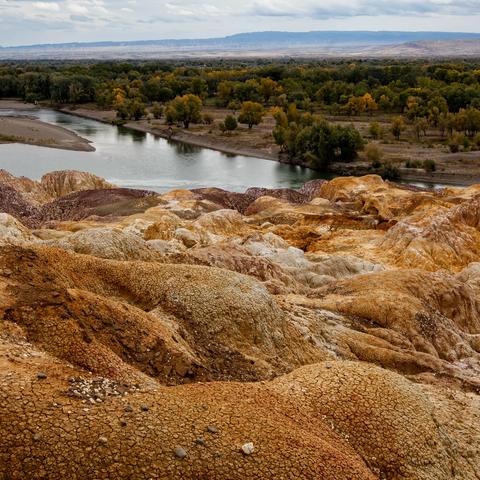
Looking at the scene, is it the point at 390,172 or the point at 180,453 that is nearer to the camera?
the point at 180,453

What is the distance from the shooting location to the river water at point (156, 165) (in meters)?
90.6

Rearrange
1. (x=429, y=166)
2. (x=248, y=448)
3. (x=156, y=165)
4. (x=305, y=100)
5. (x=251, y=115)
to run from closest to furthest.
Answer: (x=248, y=448) → (x=429, y=166) → (x=156, y=165) → (x=251, y=115) → (x=305, y=100)

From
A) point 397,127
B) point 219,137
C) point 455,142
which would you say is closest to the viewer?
point 455,142

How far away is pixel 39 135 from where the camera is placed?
117250 millimetres

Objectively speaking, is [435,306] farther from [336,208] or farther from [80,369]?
[336,208]

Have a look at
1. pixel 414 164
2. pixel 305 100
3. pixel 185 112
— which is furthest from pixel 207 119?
pixel 414 164

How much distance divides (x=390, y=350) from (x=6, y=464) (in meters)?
16.9

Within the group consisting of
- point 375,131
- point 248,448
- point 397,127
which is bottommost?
point 248,448

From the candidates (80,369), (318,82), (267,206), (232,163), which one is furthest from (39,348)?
(318,82)

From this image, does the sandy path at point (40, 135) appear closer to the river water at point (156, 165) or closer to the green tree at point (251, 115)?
the river water at point (156, 165)

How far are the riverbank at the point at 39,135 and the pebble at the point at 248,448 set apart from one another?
9948cm

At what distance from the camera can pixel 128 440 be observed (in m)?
14.2

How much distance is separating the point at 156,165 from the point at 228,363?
8146 cm

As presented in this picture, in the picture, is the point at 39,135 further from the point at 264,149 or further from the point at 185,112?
the point at 264,149
